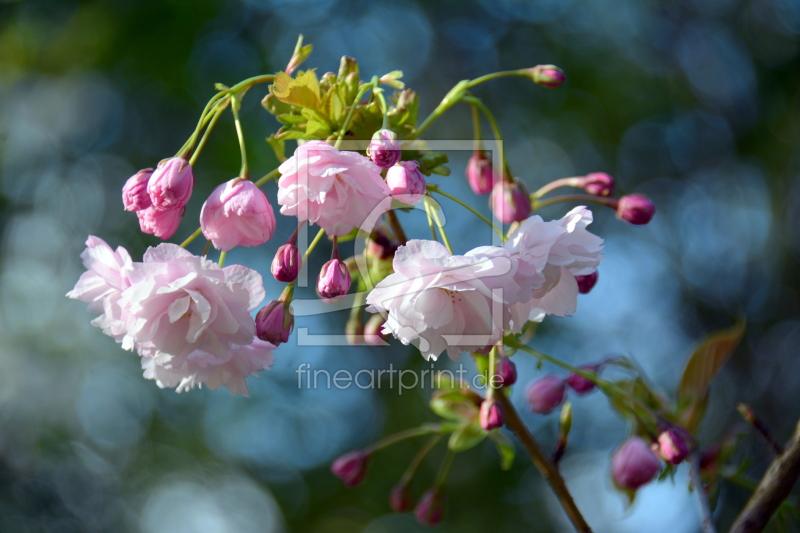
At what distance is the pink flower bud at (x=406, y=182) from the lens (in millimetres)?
863

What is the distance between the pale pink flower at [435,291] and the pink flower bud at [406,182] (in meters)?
0.07

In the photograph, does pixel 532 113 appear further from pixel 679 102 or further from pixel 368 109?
pixel 368 109

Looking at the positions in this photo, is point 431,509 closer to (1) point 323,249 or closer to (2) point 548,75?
(2) point 548,75

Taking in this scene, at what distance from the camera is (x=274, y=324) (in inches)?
37.7

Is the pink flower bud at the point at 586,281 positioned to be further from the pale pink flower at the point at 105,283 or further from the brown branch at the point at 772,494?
the pale pink flower at the point at 105,283

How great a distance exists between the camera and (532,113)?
5.98 metres

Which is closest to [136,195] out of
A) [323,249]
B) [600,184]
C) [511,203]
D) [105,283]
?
[105,283]

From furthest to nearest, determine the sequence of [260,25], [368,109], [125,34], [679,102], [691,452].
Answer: [679,102] < [260,25] < [125,34] < [691,452] < [368,109]

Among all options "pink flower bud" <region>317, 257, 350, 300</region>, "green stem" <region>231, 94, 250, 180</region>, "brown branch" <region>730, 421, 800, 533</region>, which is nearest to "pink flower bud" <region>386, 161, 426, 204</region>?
"pink flower bud" <region>317, 257, 350, 300</region>

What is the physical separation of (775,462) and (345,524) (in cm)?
485

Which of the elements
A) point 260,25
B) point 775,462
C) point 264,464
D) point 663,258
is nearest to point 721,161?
point 663,258

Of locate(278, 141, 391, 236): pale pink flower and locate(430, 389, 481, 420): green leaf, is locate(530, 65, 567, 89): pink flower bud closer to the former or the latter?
locate(278, 141, 391, 236): pale pink flower

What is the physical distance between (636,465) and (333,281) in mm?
958

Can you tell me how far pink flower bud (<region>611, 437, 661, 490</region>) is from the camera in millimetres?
1435
